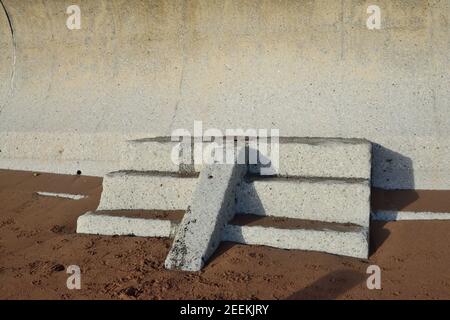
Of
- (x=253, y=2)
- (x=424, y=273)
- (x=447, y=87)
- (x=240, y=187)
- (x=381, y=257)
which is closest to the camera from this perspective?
(x=424, y=273)

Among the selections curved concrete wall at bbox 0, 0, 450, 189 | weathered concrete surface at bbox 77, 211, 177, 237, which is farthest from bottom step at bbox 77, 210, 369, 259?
curved concrete wall at bbox 0, 0, 450, 189

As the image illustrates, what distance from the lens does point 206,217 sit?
3998 mm

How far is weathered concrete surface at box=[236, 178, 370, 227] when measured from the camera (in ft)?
13.6

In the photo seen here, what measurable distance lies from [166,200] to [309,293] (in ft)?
5.95

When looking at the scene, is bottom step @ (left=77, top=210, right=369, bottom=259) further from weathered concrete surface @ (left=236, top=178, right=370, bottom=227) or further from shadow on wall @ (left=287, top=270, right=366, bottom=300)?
shadow on wall @ (left=287, top=270, right=366, bottom=300)

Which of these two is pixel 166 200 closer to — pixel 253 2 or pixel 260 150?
pixel 260 150

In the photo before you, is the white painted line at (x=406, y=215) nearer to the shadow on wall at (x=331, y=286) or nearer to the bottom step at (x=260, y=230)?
the bottom step at (x=260, y=230)

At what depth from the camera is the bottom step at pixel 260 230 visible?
3840 mm

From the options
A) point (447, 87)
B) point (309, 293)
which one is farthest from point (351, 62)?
point (309, 293)

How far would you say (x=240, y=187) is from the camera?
14.5ft

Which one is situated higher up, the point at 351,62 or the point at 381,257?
the point at 351,62

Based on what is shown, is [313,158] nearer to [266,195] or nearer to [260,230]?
[266,195]

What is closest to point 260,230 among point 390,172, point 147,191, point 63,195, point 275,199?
point 275,199

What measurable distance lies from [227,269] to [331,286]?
30.3 inches
